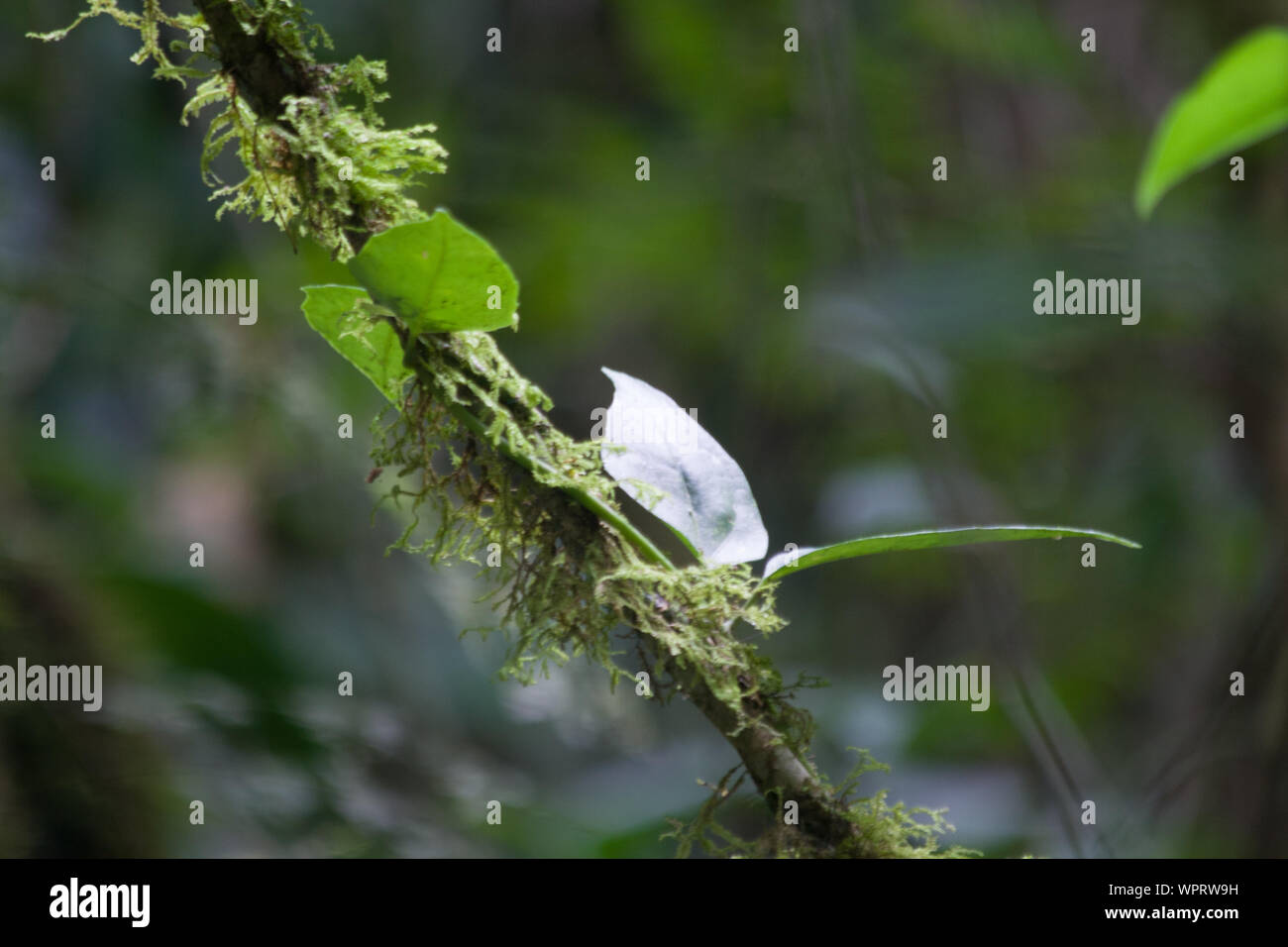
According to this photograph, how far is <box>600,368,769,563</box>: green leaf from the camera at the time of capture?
0.56 m

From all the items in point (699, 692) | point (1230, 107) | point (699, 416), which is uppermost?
point (699, 416)

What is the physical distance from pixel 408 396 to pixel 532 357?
2.08 meters

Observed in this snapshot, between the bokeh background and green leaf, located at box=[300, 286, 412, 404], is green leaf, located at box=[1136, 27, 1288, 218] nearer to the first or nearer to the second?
green leaf, located at box=[300, 286, 412, 404]

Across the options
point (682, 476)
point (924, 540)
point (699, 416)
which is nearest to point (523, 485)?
point (682, 476)

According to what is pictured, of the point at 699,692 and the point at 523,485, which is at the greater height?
the point at 523,485

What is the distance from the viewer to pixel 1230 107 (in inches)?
22.6

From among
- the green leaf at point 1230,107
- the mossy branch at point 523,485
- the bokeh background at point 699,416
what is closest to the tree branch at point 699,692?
the mossy branch at point 523,485

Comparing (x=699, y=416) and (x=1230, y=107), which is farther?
(x=699, y=416)

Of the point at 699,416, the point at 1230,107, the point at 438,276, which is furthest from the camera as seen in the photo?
the point at 699,416

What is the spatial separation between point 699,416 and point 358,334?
2154 mm

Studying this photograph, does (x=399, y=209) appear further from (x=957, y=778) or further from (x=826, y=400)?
(x=826, y=400)

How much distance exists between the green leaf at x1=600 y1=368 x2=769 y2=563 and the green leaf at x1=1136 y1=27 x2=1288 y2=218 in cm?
31

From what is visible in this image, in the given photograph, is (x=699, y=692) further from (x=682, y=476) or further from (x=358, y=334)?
(x=358, y=334)
